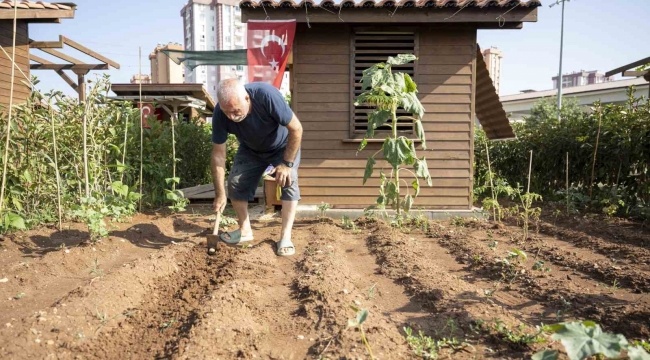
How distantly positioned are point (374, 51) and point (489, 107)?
8.25ft

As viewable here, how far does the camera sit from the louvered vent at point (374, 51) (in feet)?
21.0

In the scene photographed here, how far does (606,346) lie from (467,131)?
5.29 metres

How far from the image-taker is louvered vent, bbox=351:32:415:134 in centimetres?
640

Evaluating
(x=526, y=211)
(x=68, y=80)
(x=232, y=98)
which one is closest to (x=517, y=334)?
(x=232, y=98)

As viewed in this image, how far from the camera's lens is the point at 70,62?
10.8 m

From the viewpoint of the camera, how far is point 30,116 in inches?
175

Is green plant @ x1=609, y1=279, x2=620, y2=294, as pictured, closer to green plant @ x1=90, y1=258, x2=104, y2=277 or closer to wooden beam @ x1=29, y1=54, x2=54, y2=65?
green plant @ x1=90, y1=258, x2=104, y2=277

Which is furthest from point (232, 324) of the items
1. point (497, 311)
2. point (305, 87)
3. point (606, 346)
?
point (305, 87)

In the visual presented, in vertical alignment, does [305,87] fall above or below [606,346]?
above

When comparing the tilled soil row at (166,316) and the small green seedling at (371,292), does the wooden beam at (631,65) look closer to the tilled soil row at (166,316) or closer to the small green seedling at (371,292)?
the small green seedling at (371,292)

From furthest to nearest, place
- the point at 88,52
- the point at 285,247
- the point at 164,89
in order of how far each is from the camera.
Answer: the point at 164,89, the point at 88,52, the point at 285,247

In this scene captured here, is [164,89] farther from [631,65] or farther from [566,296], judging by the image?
[566,296]

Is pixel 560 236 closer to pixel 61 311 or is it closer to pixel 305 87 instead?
pixel 305 87

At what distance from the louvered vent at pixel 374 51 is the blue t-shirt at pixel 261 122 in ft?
8.42
